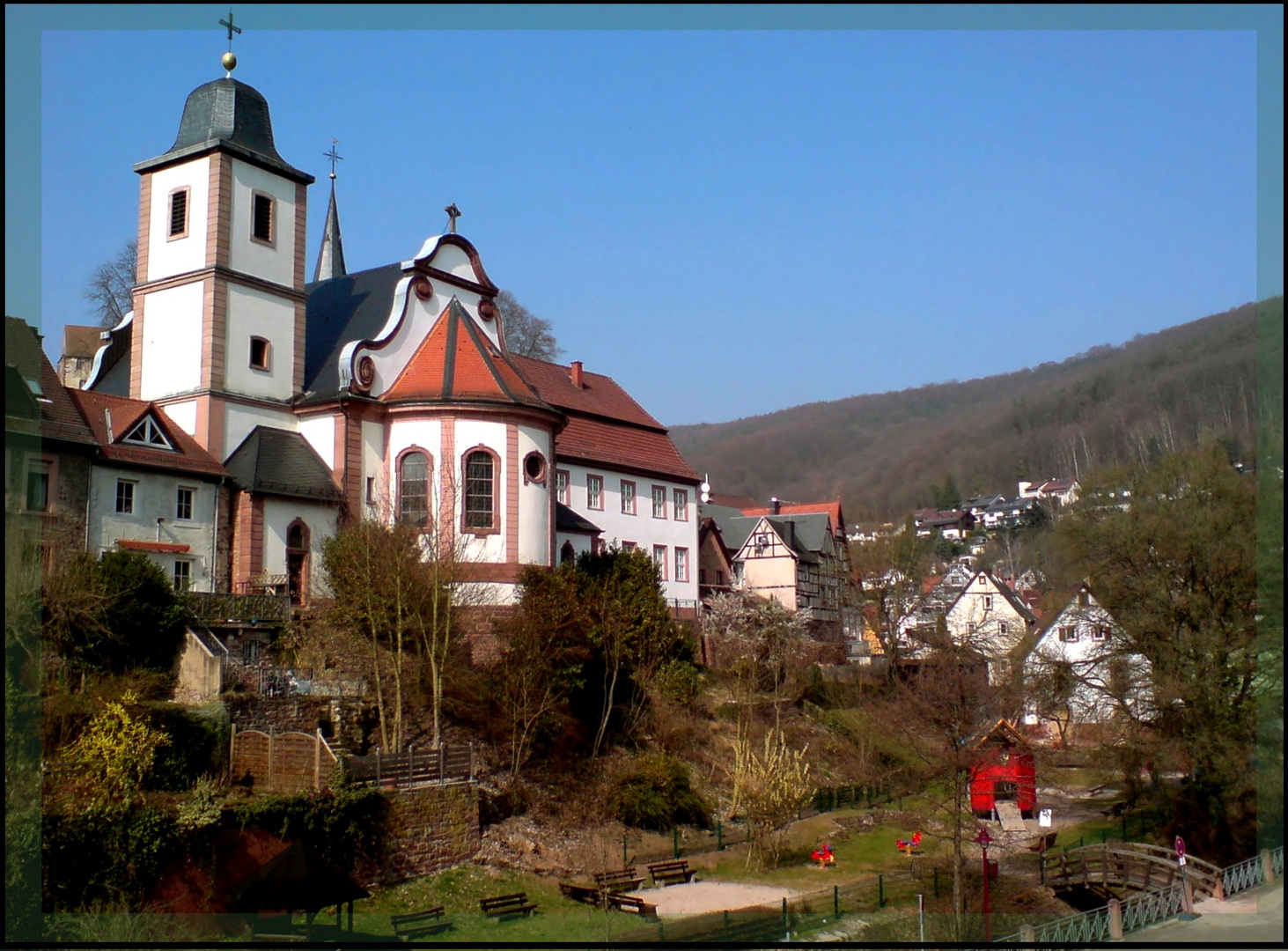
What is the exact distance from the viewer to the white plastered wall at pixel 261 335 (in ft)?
106

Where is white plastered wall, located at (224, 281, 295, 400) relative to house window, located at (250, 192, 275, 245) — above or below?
below

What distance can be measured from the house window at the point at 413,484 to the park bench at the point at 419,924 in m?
13.2

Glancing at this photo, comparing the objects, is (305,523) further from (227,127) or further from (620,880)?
(620,880)

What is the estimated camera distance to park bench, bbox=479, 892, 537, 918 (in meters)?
20.2

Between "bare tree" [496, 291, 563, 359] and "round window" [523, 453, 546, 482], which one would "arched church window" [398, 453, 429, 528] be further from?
"bare tree" [496, 291, 563, 359]

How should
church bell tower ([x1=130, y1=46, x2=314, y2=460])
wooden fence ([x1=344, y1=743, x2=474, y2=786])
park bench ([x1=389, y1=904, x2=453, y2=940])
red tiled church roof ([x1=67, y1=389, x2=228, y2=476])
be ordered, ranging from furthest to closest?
church bell tower ([x1=130, y1=46, x2=314, y2=460]) < red tiled church roof ([x1=67, y1=389, x2=228, y2=476]) < wooden fence ([x1=344, y1=743, x2=474, y2=786]) < park bench ([x1=389, y1=904, x2=453, y2=940])

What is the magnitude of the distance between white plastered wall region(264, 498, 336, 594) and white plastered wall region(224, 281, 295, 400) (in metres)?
3.55

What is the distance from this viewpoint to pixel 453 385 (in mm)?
32375

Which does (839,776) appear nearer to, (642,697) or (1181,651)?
(642,697)

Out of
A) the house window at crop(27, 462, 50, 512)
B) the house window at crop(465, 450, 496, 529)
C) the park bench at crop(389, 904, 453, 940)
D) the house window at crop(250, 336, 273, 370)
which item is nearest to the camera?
the park bench at crop(389, 904, 453, 940)

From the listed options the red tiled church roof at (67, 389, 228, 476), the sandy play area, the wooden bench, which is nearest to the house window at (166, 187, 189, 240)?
the red tiled church roof at (67, 389, 228, 476)

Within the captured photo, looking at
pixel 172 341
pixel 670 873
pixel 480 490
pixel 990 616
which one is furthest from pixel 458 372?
pixel 990 616

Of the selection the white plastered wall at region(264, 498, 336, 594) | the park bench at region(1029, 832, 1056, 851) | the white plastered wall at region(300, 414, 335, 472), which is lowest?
the park bench at region(1029, 832, 1056, 851)

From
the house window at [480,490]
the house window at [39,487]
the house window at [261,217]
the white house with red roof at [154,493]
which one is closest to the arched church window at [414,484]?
the house window at [480,490]
